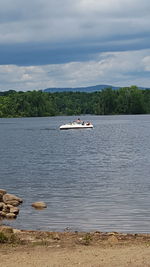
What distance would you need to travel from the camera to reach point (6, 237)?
1391 centimetres

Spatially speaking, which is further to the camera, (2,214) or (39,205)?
(39,205)

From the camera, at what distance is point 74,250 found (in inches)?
505

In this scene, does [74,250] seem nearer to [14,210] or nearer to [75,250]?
[75,250]

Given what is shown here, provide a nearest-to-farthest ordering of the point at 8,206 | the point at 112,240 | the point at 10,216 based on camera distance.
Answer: the point at 112,240
the point at 10,216
the point at 8,206

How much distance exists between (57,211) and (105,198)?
3681 mm

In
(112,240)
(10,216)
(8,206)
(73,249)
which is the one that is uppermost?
(73,249)

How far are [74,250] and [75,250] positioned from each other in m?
0.03

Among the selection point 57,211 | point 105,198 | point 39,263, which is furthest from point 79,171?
point 39,263

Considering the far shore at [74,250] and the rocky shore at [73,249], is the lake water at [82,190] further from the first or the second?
the far shore at [74,250]

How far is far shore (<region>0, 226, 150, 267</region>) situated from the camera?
11.4m

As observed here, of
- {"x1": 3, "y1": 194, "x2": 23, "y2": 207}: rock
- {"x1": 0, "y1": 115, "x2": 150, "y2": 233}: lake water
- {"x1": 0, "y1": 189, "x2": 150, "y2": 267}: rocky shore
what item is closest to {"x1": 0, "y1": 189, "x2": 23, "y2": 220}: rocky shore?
{"x1": 3, "y1": 194, "x2": 23, "y2": 207}: rock

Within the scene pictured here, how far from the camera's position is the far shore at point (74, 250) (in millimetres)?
11406

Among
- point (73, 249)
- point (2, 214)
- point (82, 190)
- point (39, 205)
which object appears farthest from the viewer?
point (82, 190)

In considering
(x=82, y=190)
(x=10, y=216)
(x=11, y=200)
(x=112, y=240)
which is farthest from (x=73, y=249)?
(x=82, y=190)
